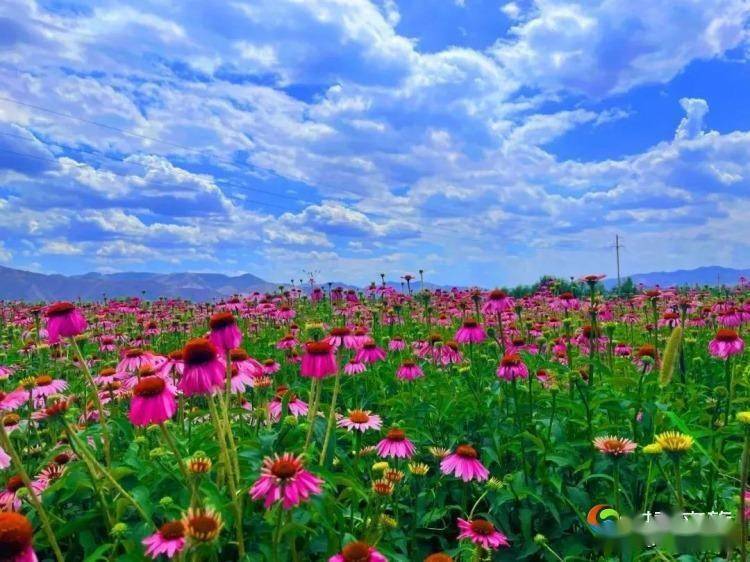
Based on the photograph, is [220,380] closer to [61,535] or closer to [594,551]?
[61,535]

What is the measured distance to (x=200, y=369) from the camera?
2.29m

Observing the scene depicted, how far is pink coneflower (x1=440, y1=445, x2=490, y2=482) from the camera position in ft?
9.44

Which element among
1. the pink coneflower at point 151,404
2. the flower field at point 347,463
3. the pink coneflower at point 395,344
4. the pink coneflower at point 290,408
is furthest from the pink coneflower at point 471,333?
the pink coneflower at point 151,404

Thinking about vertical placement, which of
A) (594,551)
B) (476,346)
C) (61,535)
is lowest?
(594,551)

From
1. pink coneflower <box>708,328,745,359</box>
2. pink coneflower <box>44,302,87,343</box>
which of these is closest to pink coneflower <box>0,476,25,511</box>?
pink coneflower <box>44,302,87,343</box>

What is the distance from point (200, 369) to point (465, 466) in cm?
141

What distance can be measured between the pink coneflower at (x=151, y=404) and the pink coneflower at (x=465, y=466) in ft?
4.57

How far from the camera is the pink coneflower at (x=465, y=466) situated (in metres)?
2.88

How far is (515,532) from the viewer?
10.3 feet

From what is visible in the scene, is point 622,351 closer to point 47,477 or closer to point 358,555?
point 358,555

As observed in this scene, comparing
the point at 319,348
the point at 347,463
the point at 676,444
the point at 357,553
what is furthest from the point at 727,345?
the point at 357,553

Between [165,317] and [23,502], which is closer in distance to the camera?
[23,502]

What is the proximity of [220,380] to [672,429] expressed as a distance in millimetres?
2953

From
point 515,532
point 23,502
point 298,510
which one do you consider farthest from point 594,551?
point 23,502
